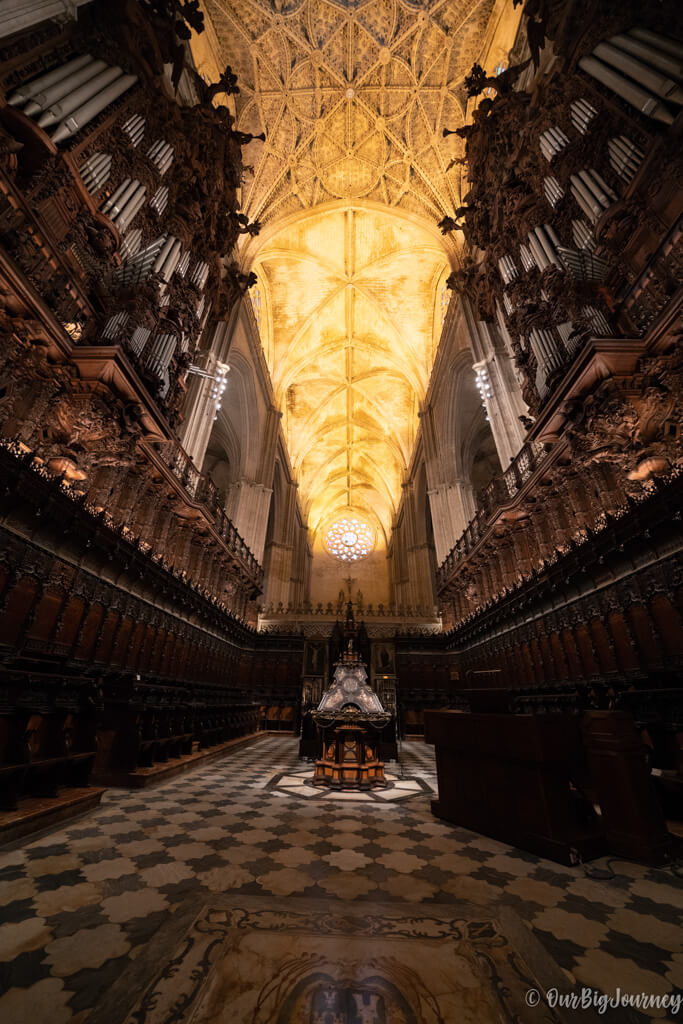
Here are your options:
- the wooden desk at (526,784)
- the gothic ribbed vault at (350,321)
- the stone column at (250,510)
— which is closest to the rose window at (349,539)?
the gothic ribbed vault at (350,321)

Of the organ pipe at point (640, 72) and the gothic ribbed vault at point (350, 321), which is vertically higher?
the gothic ribbed vault at point (350, 321)

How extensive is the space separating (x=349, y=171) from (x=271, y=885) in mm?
24931

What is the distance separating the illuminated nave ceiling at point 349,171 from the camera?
15.3m

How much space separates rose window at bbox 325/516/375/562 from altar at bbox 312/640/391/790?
90.7 feet

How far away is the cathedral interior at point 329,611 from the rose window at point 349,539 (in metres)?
15.2

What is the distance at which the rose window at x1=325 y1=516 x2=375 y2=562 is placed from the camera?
34719 millimetres

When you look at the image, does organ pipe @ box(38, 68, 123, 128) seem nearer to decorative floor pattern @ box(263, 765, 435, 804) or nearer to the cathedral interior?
the cathedral interior

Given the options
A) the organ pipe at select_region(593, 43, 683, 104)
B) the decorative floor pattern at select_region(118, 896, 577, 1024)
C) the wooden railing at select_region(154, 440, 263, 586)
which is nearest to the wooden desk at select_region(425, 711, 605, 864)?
the decorative floor pattern at select_region(118, 896, 577, 1024)

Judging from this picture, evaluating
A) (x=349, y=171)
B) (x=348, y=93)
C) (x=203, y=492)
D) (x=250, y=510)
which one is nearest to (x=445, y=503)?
(x=250, y=510)

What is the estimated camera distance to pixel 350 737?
21.4 ft

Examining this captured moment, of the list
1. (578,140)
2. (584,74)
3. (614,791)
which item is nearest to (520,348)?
(578,140)

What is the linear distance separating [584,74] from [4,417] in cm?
1363

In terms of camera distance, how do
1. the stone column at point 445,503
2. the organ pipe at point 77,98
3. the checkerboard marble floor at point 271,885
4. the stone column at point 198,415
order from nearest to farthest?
the checkerboard marble floor at point 271,885, the organ pipe at point 77,98, the stone column at point 198,415, the stone column at point 445,503

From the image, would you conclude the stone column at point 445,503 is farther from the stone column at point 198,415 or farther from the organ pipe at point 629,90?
the organ pipe at point 629,90
